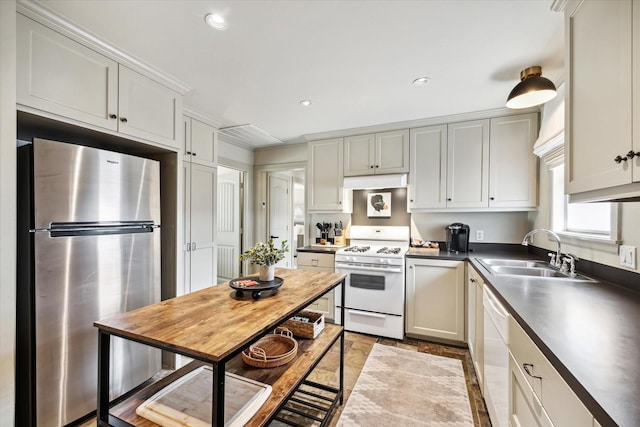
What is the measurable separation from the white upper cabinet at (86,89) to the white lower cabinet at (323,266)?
6.16ft

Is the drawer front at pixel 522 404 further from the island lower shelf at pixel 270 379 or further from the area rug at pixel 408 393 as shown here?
the island lower shelf at pixel 270 379

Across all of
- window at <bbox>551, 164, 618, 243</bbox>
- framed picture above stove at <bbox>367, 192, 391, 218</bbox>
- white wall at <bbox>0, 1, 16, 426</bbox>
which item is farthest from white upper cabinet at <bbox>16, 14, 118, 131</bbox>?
window at <bbox>551, 164, 618, 243</bbox>

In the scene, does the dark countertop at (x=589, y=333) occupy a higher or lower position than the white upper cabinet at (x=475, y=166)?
lower

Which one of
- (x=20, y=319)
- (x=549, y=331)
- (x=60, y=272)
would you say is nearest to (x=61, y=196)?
(x=60, y=272)

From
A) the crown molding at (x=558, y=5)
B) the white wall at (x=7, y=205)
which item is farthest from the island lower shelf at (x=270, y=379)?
the crown molding at (x=558, y=5)

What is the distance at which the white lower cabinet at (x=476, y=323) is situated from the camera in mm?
1950

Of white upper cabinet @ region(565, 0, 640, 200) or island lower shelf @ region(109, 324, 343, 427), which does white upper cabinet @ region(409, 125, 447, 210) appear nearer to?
white upper cabinet @ region(565, 0, 640, 200)

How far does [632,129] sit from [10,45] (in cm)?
258

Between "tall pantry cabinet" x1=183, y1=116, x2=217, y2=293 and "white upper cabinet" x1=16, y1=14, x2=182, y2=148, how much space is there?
0.55 m

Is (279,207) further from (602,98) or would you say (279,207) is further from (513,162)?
(602,98)

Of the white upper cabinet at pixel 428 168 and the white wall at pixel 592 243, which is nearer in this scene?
the white wall at pixel 592 243

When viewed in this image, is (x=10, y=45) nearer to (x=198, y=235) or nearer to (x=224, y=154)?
(x=198, y=235)

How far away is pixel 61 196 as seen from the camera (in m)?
1.56

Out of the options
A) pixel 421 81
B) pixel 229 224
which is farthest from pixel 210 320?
pixel 229 224
